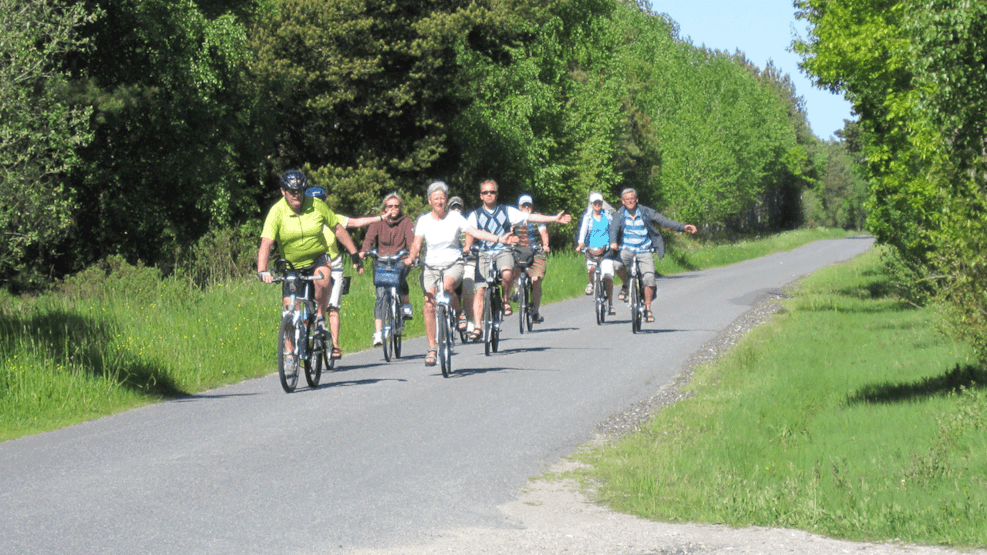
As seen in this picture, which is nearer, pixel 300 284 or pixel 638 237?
pixel 300 284

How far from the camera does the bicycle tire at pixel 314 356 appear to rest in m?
11.9

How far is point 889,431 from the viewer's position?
926 cm

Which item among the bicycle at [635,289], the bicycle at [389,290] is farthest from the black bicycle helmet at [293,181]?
the bicycle at [635,289]

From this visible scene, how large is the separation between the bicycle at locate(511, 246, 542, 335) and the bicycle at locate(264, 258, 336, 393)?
16.7 ft

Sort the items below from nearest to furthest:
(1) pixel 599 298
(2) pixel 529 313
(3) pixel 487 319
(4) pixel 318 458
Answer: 1. (4) pixel 318 458
2. (3) pixel 487 319
3. (2) pixel 529 313
4. (1) pixel 599 298

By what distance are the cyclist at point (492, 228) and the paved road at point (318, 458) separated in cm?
100

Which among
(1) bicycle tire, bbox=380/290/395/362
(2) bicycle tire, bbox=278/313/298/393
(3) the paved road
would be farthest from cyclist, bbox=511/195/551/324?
(2) bicycle tire, bbox=278/313/298/393

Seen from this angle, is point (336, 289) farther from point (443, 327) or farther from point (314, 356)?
point (443, 327)

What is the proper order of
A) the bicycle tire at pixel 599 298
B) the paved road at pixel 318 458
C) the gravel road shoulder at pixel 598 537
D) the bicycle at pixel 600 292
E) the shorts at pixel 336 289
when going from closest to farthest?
the gravel road shoulder at pixel 598 537 → the paved road at pixel 318 458 → the shorts at pixel 336 289 → the bicycle at pixel 600 292 → the bicycle tire at pixel 599 298

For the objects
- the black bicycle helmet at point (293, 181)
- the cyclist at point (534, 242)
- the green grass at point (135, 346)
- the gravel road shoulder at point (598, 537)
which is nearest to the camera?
the gravel road shoulder at point (598, 537)

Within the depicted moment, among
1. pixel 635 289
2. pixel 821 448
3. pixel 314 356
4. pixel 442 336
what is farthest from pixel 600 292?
pixel 821 448

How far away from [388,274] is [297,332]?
350cm

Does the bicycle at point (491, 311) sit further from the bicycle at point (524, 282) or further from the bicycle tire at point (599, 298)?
the bicycle tire at point (599, 298)

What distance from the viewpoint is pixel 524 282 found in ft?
59.5
